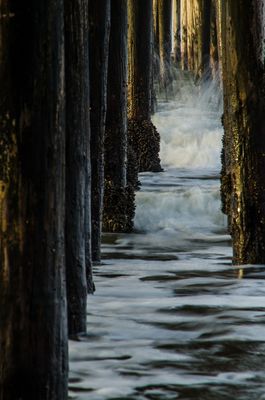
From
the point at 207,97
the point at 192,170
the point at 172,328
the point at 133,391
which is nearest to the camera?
the point at 133,391

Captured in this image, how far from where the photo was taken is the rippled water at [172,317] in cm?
433

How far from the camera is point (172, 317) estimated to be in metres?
5.85

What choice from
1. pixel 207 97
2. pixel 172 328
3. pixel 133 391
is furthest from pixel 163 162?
pixel 133 391

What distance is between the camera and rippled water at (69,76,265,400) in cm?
433

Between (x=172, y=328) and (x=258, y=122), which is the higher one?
(x=258, y=122)

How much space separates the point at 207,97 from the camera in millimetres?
24547

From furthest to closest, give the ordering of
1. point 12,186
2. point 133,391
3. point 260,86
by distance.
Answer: point 260,86 < point 133,391 < point 12,186

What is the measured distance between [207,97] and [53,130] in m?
21.3

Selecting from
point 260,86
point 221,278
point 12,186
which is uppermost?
point 260,86

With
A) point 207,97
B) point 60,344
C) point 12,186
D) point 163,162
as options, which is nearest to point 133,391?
point 60,344

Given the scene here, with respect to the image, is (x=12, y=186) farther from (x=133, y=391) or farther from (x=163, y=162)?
(x=163, y=162)

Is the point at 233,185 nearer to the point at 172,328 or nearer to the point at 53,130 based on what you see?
the point at 172,328

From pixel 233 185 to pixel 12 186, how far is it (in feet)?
15.2

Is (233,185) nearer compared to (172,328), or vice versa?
(172,328)
